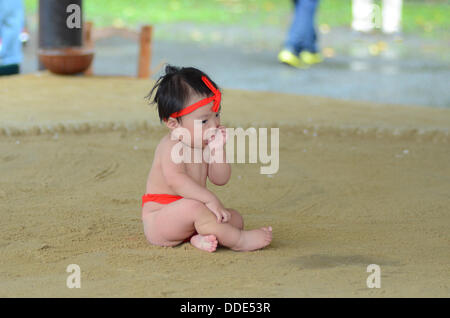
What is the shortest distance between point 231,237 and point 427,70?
483 cm

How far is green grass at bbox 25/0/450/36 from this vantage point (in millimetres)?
9905

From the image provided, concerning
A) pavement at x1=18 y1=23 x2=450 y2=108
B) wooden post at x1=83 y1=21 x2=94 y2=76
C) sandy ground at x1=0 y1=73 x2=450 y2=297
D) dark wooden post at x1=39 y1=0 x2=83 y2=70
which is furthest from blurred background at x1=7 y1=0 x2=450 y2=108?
sandy ground at x1=0 y1=73 x2=450 y2=297

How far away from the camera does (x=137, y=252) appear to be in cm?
211

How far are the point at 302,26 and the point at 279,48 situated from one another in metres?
1.34

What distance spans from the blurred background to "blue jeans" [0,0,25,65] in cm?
69

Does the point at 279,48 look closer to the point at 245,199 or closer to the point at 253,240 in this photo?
the point at 245,199

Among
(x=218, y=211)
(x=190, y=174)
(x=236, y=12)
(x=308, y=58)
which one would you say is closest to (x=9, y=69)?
(x=308, y=58)

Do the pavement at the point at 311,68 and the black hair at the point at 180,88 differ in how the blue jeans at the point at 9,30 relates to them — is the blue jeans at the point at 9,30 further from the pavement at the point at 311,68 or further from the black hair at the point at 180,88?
the black hair at the point at 180,88

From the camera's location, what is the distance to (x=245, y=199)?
9.26 feet

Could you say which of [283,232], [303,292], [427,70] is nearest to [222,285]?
[303,292]

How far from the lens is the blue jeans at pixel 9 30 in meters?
5.55

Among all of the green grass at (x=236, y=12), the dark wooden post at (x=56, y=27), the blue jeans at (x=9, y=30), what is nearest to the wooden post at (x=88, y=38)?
the dark wooden post at (x=56, y=27)

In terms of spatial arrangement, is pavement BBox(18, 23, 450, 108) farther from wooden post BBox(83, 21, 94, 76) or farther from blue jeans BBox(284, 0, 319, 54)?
wooden post BBox(83, 21, 94, 76)

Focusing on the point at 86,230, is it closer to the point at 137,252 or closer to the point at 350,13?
the point at 137,252
